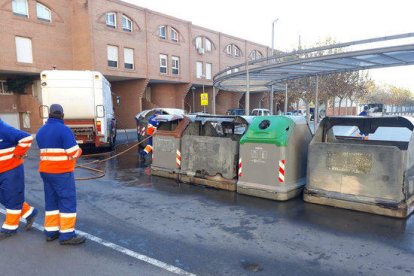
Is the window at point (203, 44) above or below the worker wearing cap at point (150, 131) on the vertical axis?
above

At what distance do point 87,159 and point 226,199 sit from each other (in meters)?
7.01

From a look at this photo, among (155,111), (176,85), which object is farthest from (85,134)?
(176,85)

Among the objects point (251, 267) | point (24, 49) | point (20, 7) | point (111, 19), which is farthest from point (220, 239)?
point (111, 19)

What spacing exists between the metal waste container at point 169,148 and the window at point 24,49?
63.9 feet

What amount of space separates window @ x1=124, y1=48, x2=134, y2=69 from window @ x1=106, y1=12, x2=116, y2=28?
7.42ft

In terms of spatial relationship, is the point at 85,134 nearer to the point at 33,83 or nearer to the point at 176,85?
the point at 33,83

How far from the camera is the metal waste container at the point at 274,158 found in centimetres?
593

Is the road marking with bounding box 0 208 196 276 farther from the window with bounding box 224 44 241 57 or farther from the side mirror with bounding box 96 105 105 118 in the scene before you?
the window with bounding box 224 44 241 57

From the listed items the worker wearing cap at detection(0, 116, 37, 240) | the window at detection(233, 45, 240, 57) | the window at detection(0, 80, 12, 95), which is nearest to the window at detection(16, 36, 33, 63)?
the window at detection(0, 80, 12, 95)

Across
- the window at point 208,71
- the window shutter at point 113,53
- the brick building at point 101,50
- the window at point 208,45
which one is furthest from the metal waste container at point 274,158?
the window at point 208,45

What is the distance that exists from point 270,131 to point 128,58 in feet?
79.4

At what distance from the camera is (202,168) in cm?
720

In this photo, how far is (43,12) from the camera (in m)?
23.6

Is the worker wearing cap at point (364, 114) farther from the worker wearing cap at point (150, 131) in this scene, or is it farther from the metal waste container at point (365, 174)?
the worker wearing cap at point (150, 131)
